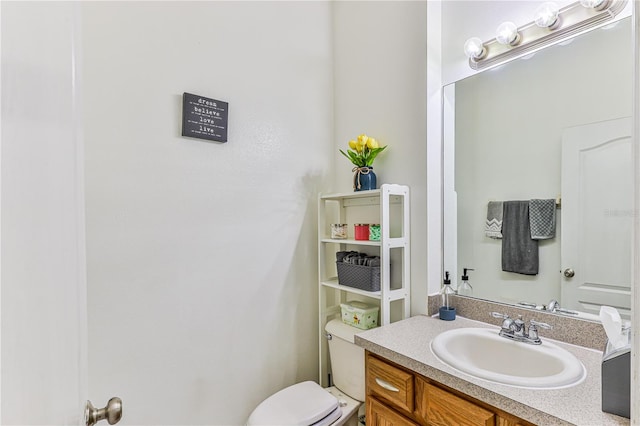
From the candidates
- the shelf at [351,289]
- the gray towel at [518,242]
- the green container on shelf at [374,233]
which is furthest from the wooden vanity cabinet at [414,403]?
the gray towel at [518,242]

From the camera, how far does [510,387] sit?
88cm

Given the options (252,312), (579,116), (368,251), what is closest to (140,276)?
(252,312)

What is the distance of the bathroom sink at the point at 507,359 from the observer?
903 mm

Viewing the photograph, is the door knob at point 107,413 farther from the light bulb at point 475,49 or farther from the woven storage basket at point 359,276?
the light bulb at point 475,49

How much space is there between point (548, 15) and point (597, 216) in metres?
0.81

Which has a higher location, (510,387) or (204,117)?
(204,117)

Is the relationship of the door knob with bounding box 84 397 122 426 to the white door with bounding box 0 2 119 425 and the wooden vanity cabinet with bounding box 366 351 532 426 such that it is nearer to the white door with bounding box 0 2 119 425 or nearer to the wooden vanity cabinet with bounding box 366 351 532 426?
the white door with bounding box 0 2 119 425

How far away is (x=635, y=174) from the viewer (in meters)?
0.47

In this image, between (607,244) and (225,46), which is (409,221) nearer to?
(607,244)

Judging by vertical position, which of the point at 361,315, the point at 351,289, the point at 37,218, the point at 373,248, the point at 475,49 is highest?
the point at 475,49

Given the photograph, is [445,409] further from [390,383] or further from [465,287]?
[465,287]

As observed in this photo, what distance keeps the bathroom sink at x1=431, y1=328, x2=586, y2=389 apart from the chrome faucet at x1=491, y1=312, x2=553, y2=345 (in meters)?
0.02

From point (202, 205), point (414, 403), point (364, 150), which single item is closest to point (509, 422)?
point (414, 403)

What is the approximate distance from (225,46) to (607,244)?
6.24 ft
